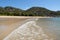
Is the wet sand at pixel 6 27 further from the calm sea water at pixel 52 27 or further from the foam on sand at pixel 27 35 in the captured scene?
the calm sea water at pixel 52 27

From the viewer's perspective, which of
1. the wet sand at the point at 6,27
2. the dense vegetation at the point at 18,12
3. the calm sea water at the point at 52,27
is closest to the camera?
the wet sand at the point at 6,27

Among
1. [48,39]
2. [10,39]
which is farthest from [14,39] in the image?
[48,39]

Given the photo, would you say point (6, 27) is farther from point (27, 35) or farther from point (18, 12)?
point (18, 12)

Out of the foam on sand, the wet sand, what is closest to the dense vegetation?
the wet sand

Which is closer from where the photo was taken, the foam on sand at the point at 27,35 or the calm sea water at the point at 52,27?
the foam on sand at the point at 27,35

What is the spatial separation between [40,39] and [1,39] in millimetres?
2086

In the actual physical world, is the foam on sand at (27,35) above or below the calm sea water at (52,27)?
above

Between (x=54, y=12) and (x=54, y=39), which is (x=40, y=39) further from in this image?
(x=54, y=12)

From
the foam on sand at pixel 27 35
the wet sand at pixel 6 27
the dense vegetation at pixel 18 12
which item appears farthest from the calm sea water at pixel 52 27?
the dense vegetation at pixel 18 12

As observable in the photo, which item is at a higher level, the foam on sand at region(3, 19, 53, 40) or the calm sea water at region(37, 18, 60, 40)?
the foam on sand at region(3, 19, 53, 40)

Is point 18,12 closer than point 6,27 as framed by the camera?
No

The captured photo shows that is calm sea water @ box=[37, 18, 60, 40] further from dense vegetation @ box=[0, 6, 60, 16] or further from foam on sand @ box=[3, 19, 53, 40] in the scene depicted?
dense vegetation @ box=[0, 6, 60, 16]

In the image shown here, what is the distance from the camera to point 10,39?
7.03 meters

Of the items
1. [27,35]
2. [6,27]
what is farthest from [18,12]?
[27,35]
